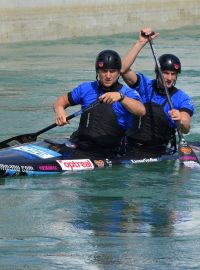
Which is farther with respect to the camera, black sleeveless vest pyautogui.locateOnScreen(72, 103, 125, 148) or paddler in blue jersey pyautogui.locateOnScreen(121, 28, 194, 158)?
paddler in blue jersey pyautogui.locateOnScreen(121, 28, 194, 158)

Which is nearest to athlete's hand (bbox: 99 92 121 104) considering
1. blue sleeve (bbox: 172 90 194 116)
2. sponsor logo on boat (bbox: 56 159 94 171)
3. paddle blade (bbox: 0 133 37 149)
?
sponsor logo on boat (bbox: 56 159 94 171)

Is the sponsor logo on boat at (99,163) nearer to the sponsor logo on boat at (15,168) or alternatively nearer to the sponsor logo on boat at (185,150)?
the sponsor logo on boat at (15,168)

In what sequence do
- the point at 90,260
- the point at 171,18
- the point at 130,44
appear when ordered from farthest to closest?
the point at 171,18 → the point at 130,44 → the point at 90,260

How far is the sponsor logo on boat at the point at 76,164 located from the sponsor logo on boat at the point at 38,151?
12 centimetres

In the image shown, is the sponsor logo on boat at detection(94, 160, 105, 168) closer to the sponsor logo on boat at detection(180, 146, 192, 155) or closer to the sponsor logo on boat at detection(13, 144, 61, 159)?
the sponsor logo on boat at detection(13, 144, 61, 159)

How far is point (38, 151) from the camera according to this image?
Result: 437 inches

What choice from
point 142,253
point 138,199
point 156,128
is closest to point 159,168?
point 156,128

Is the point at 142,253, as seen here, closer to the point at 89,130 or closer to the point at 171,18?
the point at 89,130

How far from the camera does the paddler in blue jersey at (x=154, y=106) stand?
446 inches

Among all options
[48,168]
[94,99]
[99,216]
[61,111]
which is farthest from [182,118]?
[99,216]

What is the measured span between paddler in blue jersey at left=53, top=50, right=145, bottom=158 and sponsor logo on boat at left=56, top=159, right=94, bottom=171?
0.07 m

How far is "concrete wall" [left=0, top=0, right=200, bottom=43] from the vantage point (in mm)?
26547

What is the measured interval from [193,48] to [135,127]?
48.8 feet

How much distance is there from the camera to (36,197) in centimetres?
1008
